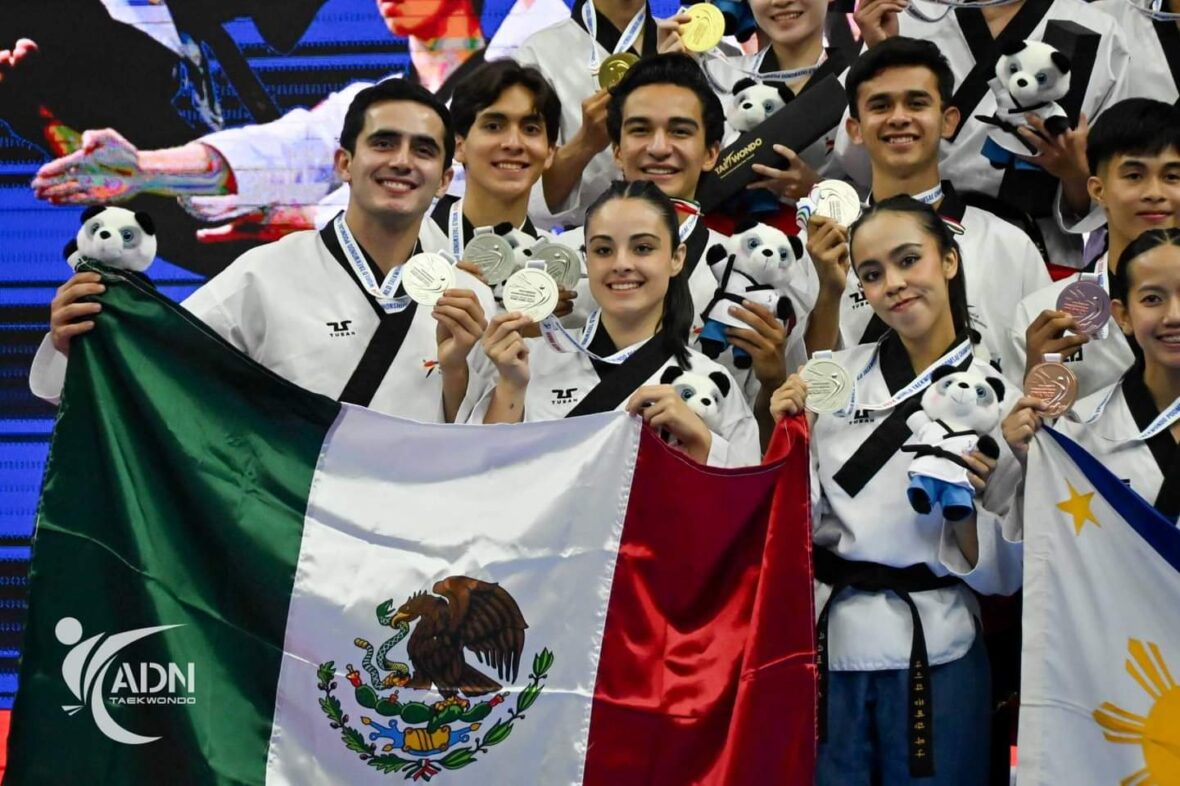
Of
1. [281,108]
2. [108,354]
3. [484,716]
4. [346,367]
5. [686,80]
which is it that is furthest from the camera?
[281,108]

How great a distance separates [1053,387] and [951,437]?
0.27 m

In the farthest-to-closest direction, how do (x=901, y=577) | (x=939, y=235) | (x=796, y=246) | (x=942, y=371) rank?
(x=796, y=246), (x=939, y=235), (x=942, y=371), (x=901, y=577)

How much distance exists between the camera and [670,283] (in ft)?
Answer: 15.4

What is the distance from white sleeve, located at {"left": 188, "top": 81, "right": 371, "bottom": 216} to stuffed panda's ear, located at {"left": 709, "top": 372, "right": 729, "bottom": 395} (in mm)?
2499

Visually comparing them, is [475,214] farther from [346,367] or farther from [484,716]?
[484,716]

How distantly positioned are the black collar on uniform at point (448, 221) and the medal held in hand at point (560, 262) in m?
0.46

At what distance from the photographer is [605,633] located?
400cm

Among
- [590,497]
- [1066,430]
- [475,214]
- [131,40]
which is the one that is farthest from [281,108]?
[1066,430]

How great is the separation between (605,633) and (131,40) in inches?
141

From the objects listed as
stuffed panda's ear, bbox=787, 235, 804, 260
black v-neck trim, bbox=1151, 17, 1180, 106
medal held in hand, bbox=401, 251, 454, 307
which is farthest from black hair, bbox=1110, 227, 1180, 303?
medal held in hand, bbox=401, 251, 454, 307

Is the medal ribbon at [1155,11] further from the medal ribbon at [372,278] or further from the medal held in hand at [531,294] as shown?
the medal ribbon at [372,278]

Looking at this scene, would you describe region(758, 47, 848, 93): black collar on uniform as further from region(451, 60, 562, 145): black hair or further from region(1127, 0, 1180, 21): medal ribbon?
region(1127, 0, 1180, 21): medal ribbon

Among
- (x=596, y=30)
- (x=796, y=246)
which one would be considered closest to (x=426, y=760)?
(x=796, y=246)

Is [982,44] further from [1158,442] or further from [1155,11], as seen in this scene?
[1158,442]
